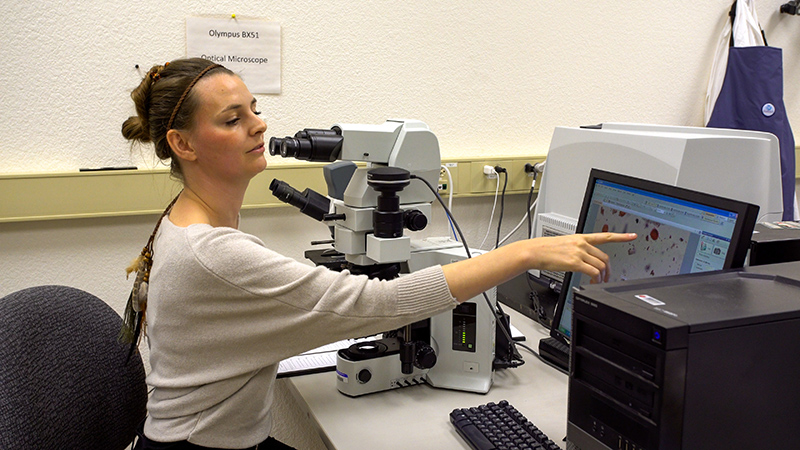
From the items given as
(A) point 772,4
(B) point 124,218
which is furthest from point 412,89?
(A) point 772,4

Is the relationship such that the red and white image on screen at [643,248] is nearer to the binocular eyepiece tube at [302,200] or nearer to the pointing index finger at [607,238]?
the pointing index finger at [607,238]

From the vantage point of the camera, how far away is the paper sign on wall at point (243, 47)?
5.83 feet

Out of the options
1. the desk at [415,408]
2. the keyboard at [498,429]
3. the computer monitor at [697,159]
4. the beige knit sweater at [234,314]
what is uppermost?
the computer monitor at [697,159]

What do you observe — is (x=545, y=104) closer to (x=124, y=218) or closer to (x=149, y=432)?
(x=124, y=218)

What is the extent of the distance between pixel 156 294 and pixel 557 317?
75 cm

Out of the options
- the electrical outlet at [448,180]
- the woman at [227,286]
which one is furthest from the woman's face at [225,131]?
the electrical outlet at [448,180]

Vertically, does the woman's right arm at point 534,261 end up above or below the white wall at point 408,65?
below

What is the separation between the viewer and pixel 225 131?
1.13 meters

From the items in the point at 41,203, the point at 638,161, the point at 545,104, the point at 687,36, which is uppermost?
the point at 687,36

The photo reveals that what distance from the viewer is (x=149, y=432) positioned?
1.10 m

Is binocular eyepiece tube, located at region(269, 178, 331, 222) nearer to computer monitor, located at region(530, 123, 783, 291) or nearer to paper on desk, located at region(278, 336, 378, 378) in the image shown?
paper on desk, located at region(278, 336, 378, 378)

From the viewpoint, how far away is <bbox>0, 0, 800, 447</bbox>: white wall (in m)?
1.67

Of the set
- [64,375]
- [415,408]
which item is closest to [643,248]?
[415,408]

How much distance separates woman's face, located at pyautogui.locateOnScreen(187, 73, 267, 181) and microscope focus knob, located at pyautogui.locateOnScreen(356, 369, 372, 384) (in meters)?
0.47
